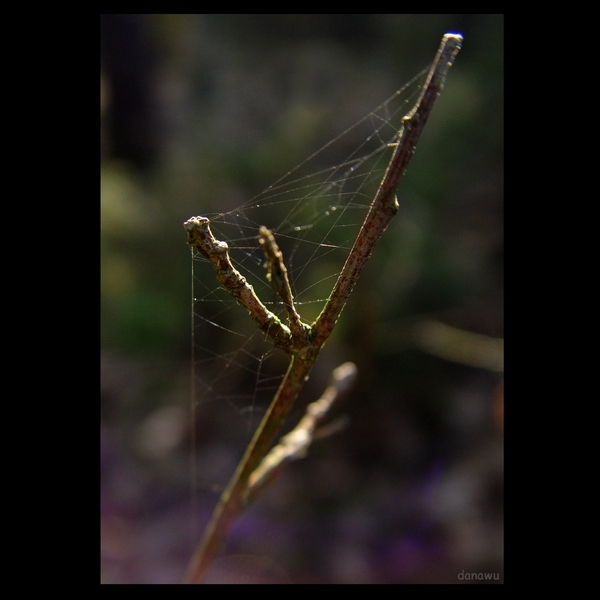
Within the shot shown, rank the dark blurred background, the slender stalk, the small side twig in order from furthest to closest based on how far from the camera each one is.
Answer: the dark blurred background
the small side twig
the slender stalk

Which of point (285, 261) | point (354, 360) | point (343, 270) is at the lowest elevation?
point (354, 360)

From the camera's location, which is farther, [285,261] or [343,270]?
[285,261]

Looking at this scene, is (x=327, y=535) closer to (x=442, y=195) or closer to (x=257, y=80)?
(x=442, y=195)

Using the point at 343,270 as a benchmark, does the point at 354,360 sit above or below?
below

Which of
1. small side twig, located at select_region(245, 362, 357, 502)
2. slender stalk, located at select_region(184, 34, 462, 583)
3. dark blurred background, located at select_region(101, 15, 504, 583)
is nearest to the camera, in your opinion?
slender stalk, located at select_region(184, 34, 462, 583)

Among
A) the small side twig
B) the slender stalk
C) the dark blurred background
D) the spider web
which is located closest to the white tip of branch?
the small side twig

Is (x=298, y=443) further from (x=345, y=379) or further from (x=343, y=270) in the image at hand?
(x=343, y=270)

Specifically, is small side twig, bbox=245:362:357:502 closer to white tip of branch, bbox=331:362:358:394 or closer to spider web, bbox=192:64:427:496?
white tip of branch, bbox=331:362:358:394

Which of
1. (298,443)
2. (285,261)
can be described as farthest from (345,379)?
(285,261)
